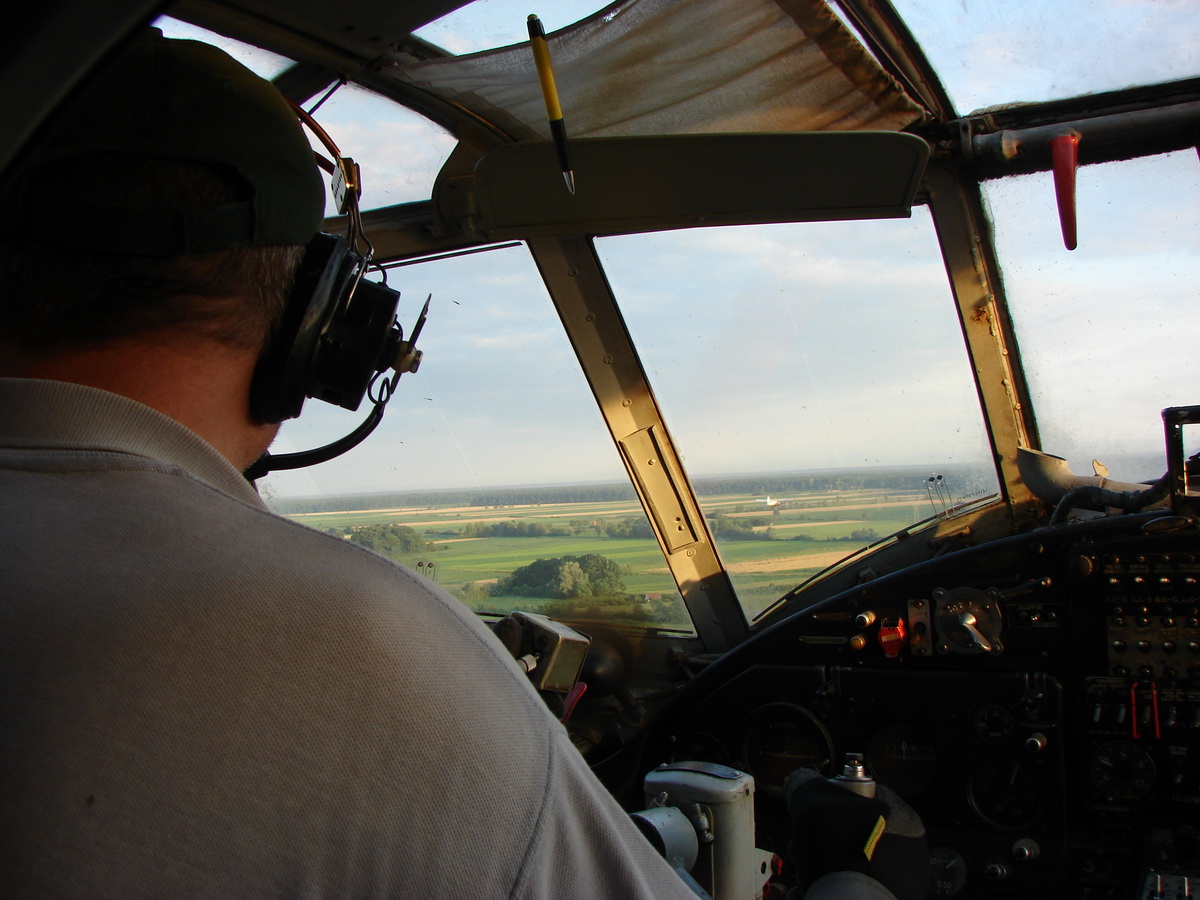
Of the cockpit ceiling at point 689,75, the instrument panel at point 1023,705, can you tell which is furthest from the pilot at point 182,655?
the instrument panel at point 1023,705

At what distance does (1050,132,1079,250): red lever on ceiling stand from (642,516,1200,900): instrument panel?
2.86 ft

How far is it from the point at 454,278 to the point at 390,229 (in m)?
0.29

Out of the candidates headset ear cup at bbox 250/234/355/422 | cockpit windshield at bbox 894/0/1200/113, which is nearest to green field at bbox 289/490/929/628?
cockpit windshield at bbox 894/0/1200/113

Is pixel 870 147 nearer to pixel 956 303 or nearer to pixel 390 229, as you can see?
pixel 956 303

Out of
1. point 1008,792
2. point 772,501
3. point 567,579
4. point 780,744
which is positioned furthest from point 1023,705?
point 567,579

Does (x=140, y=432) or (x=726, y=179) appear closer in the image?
(x=140, y=432)

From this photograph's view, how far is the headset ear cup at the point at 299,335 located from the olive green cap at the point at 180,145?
0.21 ft

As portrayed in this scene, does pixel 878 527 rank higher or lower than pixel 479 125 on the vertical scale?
lower

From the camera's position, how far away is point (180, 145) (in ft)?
2.32

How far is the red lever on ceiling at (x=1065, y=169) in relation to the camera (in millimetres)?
2299

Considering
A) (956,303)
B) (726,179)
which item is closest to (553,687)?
(726,179)

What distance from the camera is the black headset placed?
0.83 meters

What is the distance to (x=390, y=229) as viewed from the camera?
2797 millimetres

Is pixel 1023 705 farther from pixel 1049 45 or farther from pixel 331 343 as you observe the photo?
pixel 331 343
